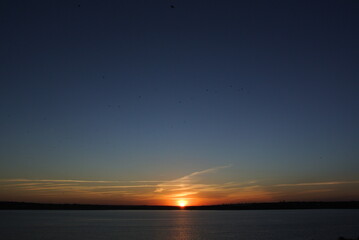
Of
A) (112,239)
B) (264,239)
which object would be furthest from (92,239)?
(264,239)

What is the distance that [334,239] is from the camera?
5256 cm

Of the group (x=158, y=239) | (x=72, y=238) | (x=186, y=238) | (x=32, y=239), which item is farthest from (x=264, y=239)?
(x=32, y=239)

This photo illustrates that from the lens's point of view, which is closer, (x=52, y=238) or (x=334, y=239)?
(x=334, y=239)

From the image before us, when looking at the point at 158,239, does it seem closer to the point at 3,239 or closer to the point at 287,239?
the point at 287,239

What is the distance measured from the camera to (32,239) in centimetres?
5422

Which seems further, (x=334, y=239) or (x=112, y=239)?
(x=112, y=239)

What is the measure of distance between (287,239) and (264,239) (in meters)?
3.85

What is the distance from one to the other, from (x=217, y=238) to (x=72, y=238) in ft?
85.2

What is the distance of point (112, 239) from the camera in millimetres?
56656

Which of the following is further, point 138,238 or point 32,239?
point 138,238

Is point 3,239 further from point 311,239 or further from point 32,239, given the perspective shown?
point 311,239

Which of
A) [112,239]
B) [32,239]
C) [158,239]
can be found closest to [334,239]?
[158,239]

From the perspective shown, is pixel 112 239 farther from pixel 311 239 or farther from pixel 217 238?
pixel 311 239

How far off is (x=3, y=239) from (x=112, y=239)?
1805cm
